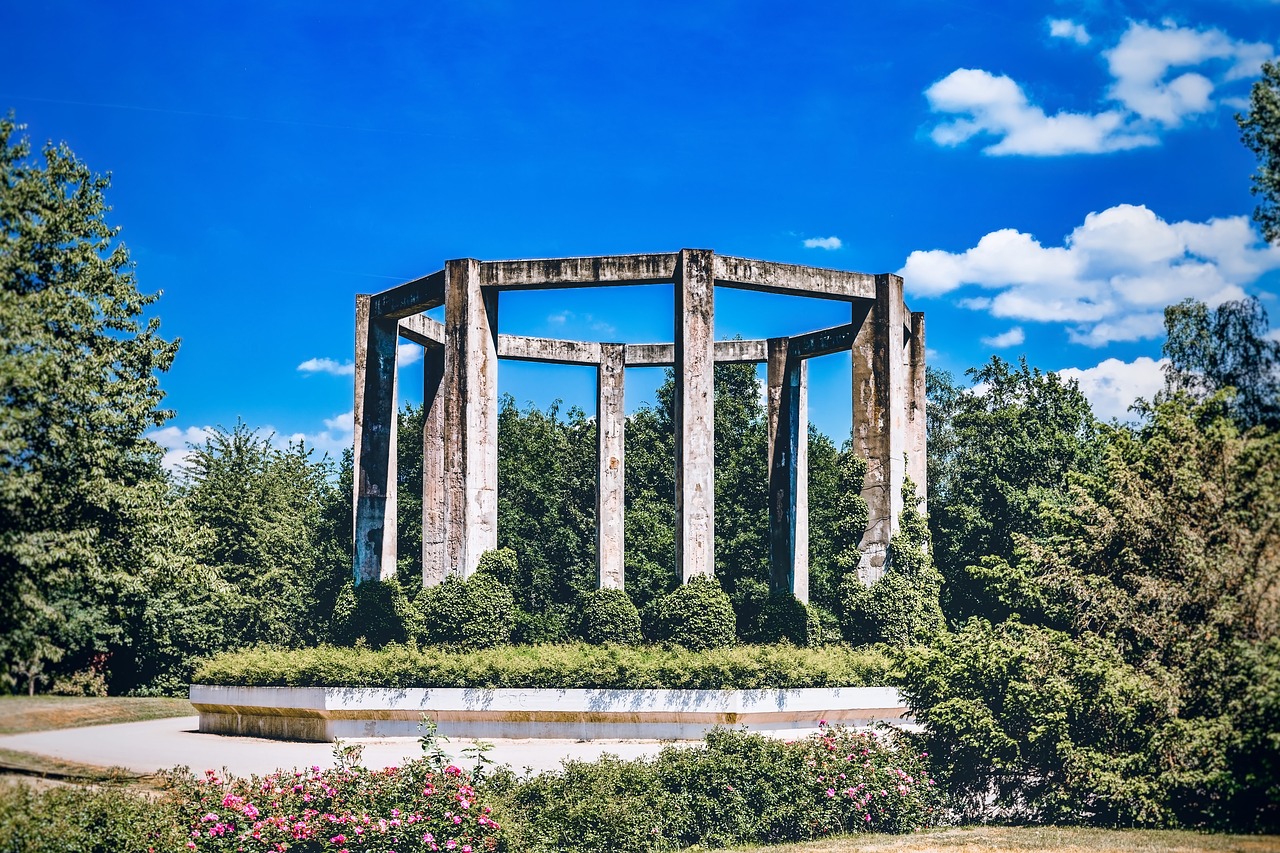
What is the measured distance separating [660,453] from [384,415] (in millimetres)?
18789

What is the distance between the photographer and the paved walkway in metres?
17.1

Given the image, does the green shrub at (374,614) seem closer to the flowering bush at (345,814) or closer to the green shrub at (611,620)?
the green shrub at (611,620)

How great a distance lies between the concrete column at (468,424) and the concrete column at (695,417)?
4.05 metres

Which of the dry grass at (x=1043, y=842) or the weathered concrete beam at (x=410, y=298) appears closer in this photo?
the dry grass at (x=1043, y=842)

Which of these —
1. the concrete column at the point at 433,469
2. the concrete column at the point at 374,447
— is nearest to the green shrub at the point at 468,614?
the concrete column at the point at 433,469

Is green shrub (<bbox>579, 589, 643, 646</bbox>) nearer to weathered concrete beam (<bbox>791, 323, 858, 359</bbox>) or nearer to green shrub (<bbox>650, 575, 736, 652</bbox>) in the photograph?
green shrub (<bbox>650, 575, 736, 652</bbox>)

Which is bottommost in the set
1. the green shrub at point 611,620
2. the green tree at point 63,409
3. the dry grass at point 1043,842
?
the dry grass at point 1043,842

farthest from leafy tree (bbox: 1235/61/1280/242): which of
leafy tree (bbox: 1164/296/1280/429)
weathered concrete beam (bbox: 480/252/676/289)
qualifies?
weathered concrete beam (bbox: 480/252/676/289)

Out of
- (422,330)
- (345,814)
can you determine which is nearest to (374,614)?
(422,330)

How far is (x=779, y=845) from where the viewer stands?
13875mm

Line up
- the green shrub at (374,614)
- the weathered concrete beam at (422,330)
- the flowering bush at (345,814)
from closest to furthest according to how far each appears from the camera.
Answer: the flowering bush at (345,814), the green shrub at (374,614), the weathered concrete beam at (422,330)

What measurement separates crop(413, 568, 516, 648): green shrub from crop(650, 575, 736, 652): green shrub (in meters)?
3.16

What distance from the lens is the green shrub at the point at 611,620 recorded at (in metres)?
25.1

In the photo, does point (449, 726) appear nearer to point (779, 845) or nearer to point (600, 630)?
point (600, 630)
